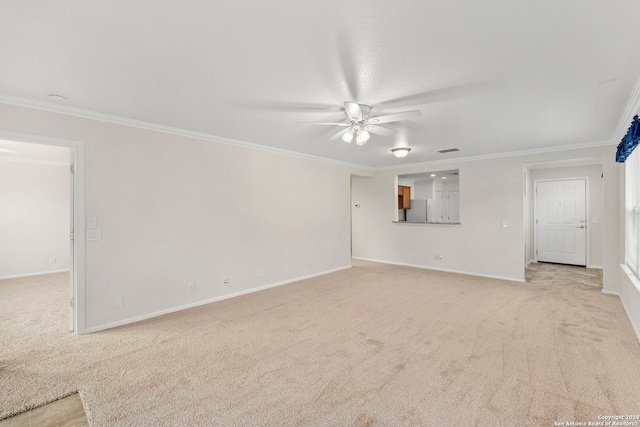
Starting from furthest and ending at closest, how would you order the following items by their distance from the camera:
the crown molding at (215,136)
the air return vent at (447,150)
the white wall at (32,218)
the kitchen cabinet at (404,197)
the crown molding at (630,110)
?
the kitchen cabinet at (404,197), the white wall at (32,218), the air return vent at (447,150), the crown molding at (215,136), the crown molding at (630,110)

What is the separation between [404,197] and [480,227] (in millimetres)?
3114

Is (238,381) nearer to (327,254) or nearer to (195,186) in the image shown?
(195,186)

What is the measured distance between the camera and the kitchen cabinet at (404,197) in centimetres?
861

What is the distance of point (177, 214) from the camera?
393 centimetres

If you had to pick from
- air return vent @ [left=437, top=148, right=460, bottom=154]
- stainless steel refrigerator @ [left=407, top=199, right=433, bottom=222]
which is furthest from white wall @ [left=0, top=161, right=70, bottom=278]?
stainless steel refrigerator @ [left=407, top=199, right=433, bottom=222]

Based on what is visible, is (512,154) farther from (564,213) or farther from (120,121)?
(120,121)

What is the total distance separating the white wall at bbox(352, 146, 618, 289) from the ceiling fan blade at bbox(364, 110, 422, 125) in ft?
12.4

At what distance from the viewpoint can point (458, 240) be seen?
6141mm

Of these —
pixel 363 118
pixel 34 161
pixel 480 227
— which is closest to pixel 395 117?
pixel 363 118

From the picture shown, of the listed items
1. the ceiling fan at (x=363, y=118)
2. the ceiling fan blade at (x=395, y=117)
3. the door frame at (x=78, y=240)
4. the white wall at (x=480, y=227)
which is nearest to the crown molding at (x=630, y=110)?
the white wall at (x=480, y=227)

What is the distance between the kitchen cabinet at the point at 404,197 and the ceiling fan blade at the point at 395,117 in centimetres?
577

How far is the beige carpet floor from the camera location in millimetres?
1926

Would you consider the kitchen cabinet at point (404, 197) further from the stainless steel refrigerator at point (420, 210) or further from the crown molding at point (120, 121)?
the crown molding at point (120, 121)

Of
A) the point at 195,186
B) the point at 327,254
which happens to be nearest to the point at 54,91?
the point at 195,186
